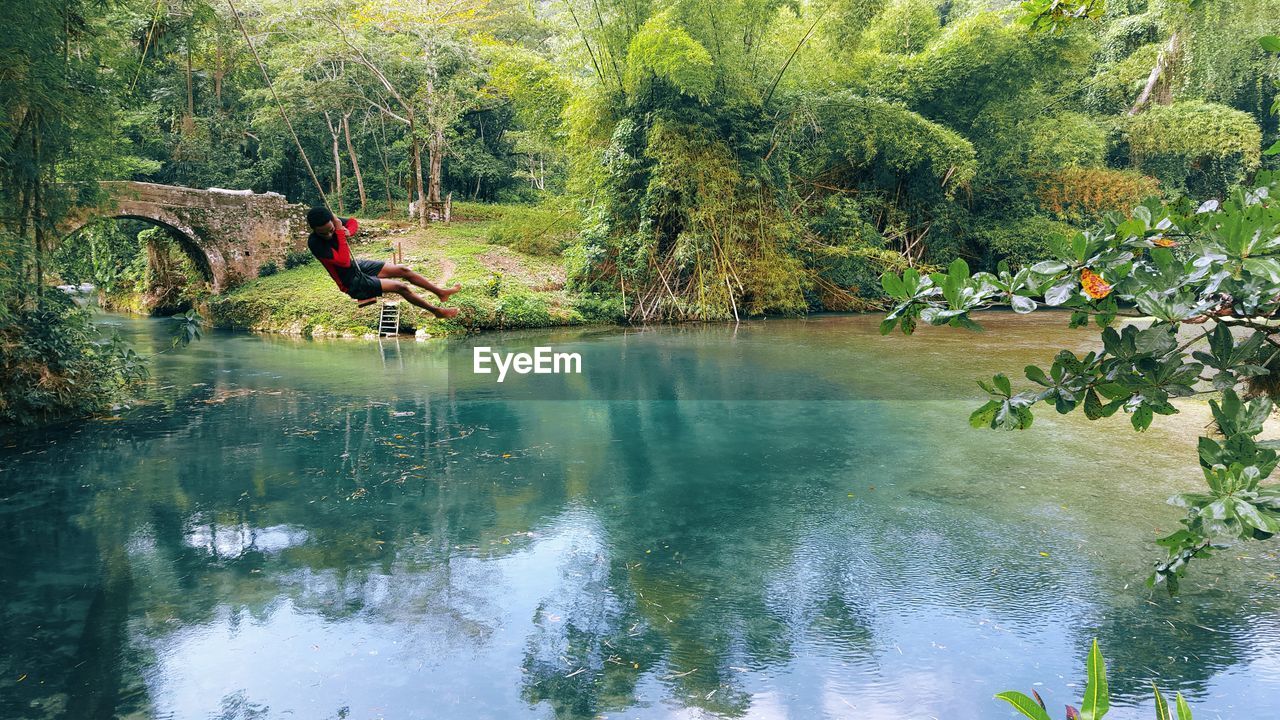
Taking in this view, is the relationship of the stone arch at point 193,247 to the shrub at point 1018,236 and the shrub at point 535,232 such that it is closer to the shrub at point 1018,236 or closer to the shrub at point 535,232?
the shrub at point 535,232

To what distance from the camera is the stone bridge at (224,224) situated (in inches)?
574

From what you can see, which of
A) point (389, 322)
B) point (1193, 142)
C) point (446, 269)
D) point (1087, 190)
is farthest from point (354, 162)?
point (1193, 142)

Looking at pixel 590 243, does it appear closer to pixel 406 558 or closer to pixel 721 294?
pixel 721 294

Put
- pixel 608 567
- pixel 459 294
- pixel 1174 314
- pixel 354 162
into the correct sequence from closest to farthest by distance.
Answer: pixel 1174 314 → pixel 608 567 → pixel 459 294 → pixel 354 162

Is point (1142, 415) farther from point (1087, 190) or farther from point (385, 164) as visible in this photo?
point (385, 164)

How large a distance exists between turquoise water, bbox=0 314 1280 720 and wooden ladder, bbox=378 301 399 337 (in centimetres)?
551

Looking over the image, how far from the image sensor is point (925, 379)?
8742 mm

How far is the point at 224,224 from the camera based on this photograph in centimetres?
1569

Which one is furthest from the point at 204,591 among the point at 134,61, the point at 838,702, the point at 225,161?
the point at 225,161

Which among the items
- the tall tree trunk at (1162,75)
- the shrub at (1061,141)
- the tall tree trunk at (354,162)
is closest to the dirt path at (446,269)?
the tall tree trunk at (354,162)

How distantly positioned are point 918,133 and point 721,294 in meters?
4.86

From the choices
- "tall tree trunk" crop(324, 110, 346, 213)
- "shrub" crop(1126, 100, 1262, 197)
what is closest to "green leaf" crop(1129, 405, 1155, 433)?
"shrub" crop(1126, 100, 1262, 197)

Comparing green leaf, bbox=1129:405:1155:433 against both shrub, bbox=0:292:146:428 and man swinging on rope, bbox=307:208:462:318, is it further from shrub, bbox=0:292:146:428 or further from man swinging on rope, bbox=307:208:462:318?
shrub, bbox=0:292:146:428

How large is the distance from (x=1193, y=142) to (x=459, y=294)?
16.0 m
